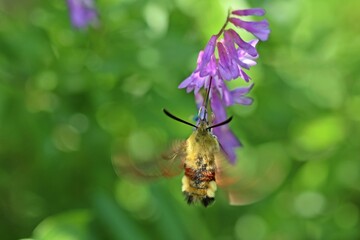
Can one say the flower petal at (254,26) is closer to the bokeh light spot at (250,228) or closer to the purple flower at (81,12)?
the purple flower at (81,12)

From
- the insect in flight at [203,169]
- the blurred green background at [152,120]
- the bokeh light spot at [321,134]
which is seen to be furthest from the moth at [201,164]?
the bokeh light spot at [321,134]

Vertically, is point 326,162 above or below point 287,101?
below

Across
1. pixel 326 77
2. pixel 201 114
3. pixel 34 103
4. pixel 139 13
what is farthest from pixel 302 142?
pixel 201 114

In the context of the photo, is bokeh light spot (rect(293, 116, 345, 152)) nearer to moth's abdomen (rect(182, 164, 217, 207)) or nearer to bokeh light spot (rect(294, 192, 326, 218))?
bokeh light spot (rect(294, 192, 326, 218))

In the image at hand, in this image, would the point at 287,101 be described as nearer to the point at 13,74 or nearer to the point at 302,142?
the point at 302,142

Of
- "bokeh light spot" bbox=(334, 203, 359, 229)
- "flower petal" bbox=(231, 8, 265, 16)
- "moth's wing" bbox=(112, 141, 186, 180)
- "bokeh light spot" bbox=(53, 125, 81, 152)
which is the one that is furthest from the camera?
"bokeh light spot" bbox=(334, 203, 359, 229)

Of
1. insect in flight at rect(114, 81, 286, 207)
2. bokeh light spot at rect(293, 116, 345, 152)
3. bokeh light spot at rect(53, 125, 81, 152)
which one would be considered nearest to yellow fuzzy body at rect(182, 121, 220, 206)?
insect in flight at rect(114, 81, 286, 207)
